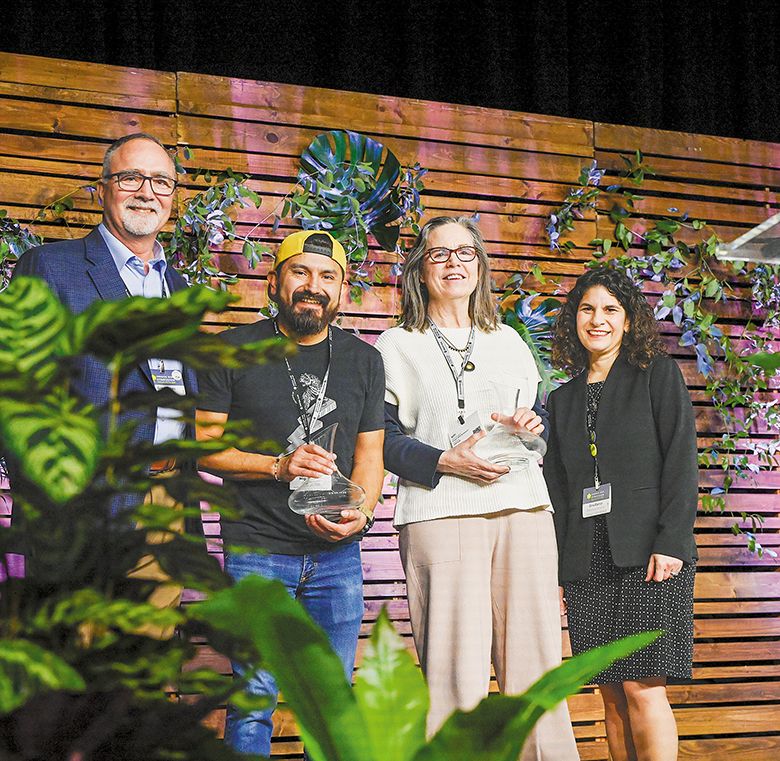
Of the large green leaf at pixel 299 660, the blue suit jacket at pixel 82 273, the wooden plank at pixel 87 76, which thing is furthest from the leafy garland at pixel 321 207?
the large green leaf at pixel 299 660

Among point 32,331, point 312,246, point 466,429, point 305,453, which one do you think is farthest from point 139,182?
point 32,331

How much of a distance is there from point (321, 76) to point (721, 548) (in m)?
2.69

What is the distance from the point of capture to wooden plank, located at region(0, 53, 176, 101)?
3.88 m

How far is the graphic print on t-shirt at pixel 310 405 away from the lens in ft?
9.14

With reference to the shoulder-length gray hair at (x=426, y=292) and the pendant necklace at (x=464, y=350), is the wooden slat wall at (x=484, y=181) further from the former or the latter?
the pendant necklace at (x=464, y=350)

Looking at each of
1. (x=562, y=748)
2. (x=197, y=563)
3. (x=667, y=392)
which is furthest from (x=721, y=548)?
(x=197, y=563)

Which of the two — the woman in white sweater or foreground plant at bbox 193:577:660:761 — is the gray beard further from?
foreground plant at bbox 193:577:660:761

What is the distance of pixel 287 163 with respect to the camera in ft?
13.8

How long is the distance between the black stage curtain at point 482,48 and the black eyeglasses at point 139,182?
1621 millimetres

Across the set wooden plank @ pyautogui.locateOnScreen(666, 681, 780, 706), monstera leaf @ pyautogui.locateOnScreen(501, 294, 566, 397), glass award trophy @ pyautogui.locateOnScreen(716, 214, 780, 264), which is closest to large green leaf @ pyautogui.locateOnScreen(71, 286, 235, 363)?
glass award trophy @ pyautogui.locateOnScreen(716, 214, 780, 264)

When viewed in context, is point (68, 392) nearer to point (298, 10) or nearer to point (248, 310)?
point (248, 310)

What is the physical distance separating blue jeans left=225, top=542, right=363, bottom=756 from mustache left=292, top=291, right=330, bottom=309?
67cm

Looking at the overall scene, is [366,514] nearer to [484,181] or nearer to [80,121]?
[80,121]

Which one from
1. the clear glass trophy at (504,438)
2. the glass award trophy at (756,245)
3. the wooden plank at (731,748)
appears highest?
the glass award trophy at (756,245)
